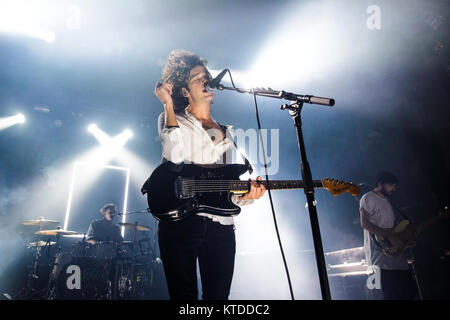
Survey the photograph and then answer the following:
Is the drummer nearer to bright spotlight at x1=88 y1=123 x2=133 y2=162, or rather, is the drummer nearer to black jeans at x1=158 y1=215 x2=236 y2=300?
bright spotlight at x1=88 y1=123 x2=133 y2=162

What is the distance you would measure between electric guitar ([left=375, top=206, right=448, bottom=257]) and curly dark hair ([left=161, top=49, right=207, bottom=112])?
12.1ft

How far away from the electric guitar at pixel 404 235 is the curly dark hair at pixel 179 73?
145 inches

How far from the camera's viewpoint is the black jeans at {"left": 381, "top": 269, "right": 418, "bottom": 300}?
4.04 m

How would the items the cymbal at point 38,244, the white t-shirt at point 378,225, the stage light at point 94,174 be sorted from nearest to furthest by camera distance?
the white t-shirt at point 378,225 < the cymbal at point 38,244 < the stage light at point 94,174

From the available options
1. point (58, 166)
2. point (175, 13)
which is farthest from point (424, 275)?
point (58, 166)

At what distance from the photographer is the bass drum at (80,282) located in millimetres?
6029

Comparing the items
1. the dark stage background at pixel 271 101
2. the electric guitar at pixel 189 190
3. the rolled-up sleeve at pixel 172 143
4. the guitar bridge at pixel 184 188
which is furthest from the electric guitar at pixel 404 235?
the rolled-up sleeve at pixel 172 143

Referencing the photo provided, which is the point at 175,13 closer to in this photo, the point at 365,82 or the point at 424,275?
the point at 365,82

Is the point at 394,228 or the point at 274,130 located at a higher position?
the point at 274,130

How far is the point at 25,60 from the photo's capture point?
Result: 8250 millimetres

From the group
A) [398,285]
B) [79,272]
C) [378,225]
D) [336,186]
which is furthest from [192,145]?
[79,272]

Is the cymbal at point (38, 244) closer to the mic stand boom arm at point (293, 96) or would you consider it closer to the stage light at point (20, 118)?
the stage light at point (20, 118)


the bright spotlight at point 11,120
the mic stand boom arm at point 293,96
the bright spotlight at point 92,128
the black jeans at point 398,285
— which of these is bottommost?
the black jeans at point 398,285
